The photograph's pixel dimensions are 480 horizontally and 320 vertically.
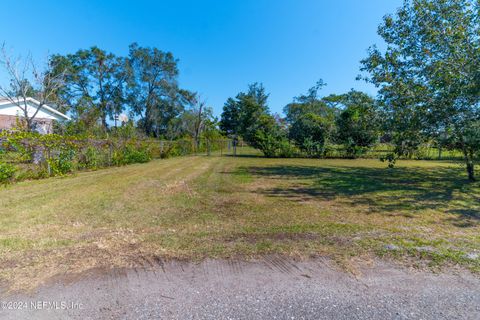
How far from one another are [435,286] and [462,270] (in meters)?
0.62

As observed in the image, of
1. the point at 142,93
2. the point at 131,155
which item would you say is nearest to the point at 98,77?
the point at 142,93

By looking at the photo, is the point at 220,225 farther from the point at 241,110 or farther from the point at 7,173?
the point at 241,110

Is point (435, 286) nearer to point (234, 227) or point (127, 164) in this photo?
point (234, 227)

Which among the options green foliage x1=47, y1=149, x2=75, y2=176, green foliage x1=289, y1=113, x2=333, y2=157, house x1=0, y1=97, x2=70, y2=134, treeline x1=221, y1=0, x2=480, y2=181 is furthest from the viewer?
green foliage x1=289, y1=113, x2=333, y2=157

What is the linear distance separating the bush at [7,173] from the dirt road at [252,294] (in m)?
6.66

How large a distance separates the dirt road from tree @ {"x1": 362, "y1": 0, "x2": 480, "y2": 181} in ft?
18.6

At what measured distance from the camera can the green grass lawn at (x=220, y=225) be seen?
9.37 feet

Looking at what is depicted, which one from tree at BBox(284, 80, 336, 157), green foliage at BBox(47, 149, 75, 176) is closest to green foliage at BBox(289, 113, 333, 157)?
tree at BBox(284, 80, 336, 157)

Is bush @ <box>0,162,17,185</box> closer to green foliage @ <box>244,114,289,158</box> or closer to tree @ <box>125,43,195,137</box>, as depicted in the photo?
green foliage @ <box>244,114,289,158</box>

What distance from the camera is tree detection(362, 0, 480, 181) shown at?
629cm

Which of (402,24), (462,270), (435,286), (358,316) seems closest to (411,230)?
(462,270)

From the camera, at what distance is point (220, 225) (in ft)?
12.8

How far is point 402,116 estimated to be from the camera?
7.46 m

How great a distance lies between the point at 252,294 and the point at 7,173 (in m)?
8.43
